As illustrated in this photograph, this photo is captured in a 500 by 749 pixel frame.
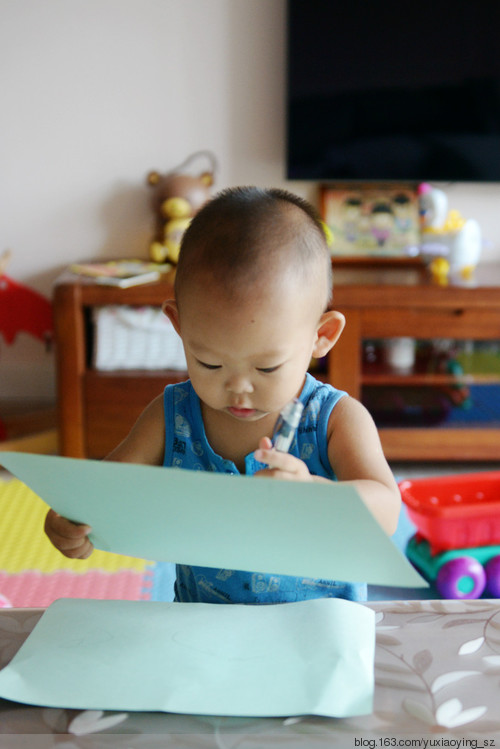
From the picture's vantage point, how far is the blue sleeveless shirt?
64 centimetres

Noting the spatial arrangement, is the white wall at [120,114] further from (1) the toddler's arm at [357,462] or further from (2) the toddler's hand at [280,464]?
(2) the toddler's hand at [280,464]

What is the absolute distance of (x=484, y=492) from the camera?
1689 mm

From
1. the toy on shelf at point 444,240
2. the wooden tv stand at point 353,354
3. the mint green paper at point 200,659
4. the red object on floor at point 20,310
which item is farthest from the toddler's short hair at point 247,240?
the red object on floor at point 20,310

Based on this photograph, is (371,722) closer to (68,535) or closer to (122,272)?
(68,535)

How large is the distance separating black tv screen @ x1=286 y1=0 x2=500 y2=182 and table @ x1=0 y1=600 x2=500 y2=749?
215 cm

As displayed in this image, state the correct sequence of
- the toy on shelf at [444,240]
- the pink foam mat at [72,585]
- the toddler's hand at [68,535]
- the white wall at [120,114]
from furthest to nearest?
the white wall at [120,114] < the toy on shelf at [444,240] < the pink foam mat at [72,585] < the toddler's hand at [68,535]

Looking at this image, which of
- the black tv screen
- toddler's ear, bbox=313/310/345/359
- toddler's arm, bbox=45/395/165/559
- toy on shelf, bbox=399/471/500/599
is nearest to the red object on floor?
the black tv screen

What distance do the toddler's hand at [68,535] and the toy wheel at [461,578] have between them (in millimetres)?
1123

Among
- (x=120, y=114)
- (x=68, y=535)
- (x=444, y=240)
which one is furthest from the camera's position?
(x=120, y=114)

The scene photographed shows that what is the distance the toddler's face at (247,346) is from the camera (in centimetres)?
56

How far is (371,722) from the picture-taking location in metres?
0.41

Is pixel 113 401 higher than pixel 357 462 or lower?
lower

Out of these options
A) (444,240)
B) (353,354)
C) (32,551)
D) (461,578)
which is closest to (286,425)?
(461,578)

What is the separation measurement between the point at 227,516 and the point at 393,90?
2.20m
